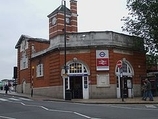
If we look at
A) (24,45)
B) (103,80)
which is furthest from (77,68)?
(24,45)

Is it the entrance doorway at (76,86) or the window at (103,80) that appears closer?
the window at (103,80)

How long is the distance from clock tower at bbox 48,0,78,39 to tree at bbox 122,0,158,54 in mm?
19302

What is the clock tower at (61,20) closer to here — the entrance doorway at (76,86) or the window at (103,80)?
the entrance doorway at (76,86)

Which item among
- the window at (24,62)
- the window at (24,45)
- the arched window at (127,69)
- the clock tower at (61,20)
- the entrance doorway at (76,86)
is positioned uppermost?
the clock tower at (61,20)

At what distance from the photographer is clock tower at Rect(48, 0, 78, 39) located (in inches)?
2068

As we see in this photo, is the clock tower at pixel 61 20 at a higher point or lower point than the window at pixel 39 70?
higher

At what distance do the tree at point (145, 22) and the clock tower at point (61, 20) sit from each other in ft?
63.3

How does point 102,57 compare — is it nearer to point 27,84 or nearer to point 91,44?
point 91,44

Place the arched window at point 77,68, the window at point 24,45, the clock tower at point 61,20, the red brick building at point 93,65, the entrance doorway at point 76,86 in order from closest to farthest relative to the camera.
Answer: the red brick building at point 93,65, the arched window at point 77,68, the entrance doorway at point 76,86, the window at point 24,45, the clock tower at point 61,20

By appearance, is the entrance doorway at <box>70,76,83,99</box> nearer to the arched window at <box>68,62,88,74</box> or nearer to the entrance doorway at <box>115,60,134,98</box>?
the arched window at <box>68,62,88,74</box>

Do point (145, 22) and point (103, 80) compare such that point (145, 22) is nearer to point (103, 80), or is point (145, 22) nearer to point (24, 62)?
point (103, 80)

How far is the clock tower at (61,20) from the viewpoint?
5253 cm

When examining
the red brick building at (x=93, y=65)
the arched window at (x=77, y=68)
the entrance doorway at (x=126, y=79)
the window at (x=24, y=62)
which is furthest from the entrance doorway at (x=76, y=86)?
the window at (x=24, y=62)

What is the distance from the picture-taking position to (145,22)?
33.6m
